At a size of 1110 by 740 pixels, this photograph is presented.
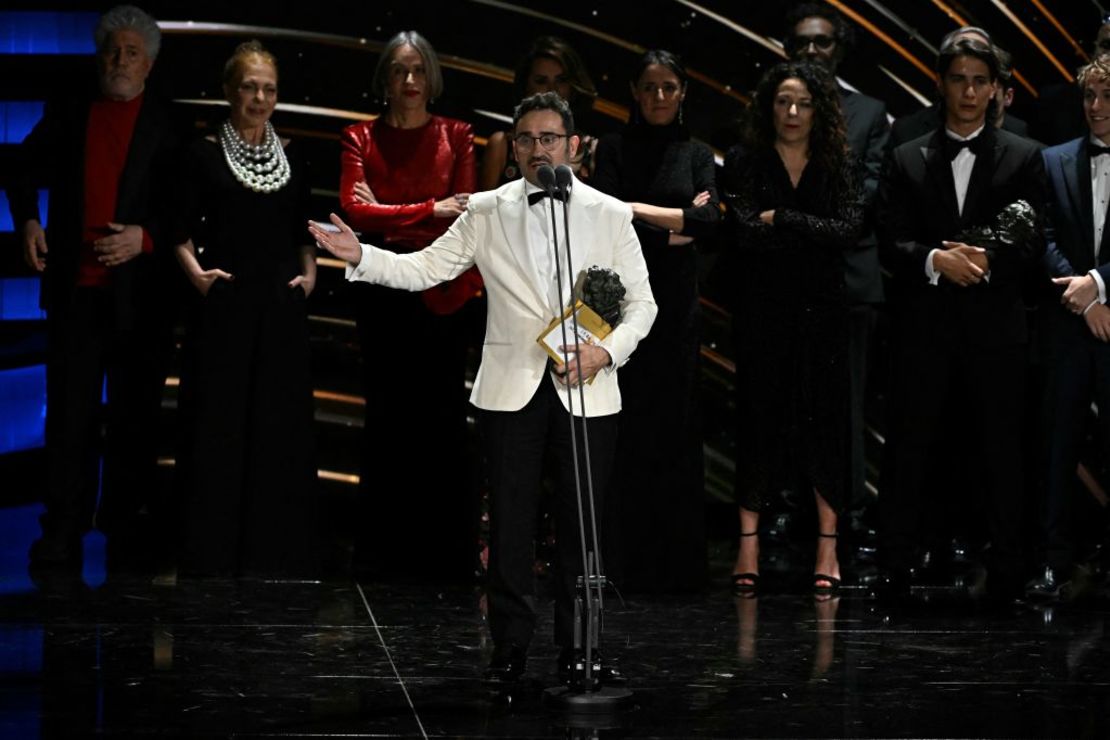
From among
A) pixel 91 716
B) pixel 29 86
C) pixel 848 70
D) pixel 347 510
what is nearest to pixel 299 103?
pixel 29 86

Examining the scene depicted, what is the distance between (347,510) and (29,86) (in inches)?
90.9

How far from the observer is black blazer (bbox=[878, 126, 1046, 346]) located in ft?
20.7

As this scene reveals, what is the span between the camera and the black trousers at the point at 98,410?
6.63 m

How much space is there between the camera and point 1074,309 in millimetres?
6262

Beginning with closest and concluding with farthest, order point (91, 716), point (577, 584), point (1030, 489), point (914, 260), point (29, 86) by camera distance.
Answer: point (91, 716) < point (577, 584) < point (914, 260) < point (1030, 489) < point (29, 86)

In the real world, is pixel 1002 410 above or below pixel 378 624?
above

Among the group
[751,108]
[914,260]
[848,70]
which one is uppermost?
[848,70]

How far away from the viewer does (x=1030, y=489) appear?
6.91m

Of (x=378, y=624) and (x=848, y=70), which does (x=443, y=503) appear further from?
(x=848, y=70)

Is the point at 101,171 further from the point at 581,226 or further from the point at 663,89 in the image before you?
the point at 581,226

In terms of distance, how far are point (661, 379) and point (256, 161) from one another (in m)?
1.69

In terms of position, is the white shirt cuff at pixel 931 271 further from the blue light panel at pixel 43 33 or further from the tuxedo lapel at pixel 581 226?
the blue light panel at pixel 43 33

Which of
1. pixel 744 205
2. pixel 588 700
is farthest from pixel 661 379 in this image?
pixel 588 700

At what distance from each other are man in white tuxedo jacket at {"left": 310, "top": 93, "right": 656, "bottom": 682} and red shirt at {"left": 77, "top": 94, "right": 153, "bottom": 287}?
2.33 meters
